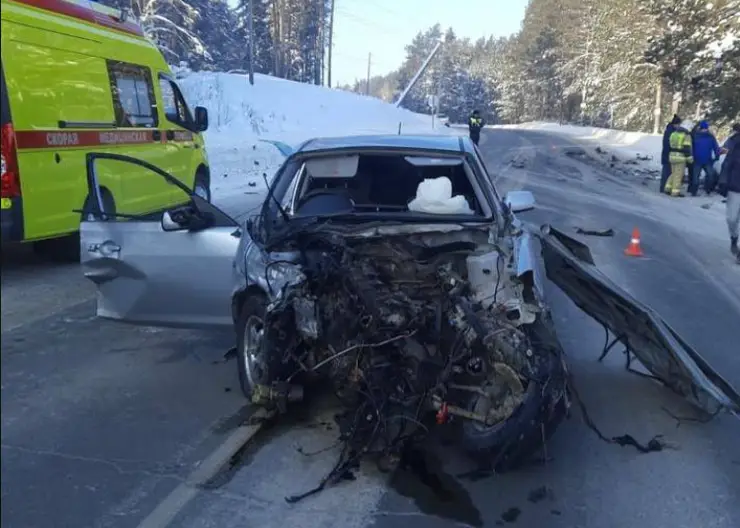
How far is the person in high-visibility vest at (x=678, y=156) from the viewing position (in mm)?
18766

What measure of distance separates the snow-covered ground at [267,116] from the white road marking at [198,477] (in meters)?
16.6

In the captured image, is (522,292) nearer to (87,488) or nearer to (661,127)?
(87,488)

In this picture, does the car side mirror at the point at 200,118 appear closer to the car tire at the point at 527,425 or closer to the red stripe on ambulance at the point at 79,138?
the red stripe on ambulance at the point at 79,138

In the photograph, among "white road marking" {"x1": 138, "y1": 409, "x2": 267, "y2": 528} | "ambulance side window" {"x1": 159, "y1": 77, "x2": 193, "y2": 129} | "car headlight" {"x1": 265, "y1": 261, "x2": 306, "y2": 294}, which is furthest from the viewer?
"ambulance side window" {"x1": 159, "y1": 77, "x2": 193, "y2": 129}

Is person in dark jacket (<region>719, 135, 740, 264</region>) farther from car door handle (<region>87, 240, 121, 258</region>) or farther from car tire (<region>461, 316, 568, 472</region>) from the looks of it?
car door handle (<region>87, 240, 121, 258</region>)

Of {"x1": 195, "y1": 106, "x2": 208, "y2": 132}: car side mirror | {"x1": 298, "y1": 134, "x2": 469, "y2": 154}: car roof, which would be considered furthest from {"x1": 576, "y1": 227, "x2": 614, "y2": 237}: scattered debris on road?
{"x1": 298, "y1": 134, "x2": 469, "y2": 154}: car roof

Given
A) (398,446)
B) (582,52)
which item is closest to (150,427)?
(398,446)

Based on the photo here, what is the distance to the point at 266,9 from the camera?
77.5 metres

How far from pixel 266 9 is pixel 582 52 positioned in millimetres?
30318

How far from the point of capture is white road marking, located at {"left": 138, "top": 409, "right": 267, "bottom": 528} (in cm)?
361

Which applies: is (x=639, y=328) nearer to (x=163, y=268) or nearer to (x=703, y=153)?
(x=163, y=268)

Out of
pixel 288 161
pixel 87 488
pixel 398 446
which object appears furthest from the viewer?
pixel 288 161

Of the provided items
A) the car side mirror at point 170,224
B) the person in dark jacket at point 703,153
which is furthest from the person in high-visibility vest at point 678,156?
the car side mirror at point 170,224

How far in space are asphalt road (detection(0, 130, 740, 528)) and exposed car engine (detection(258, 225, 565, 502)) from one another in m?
0.25
